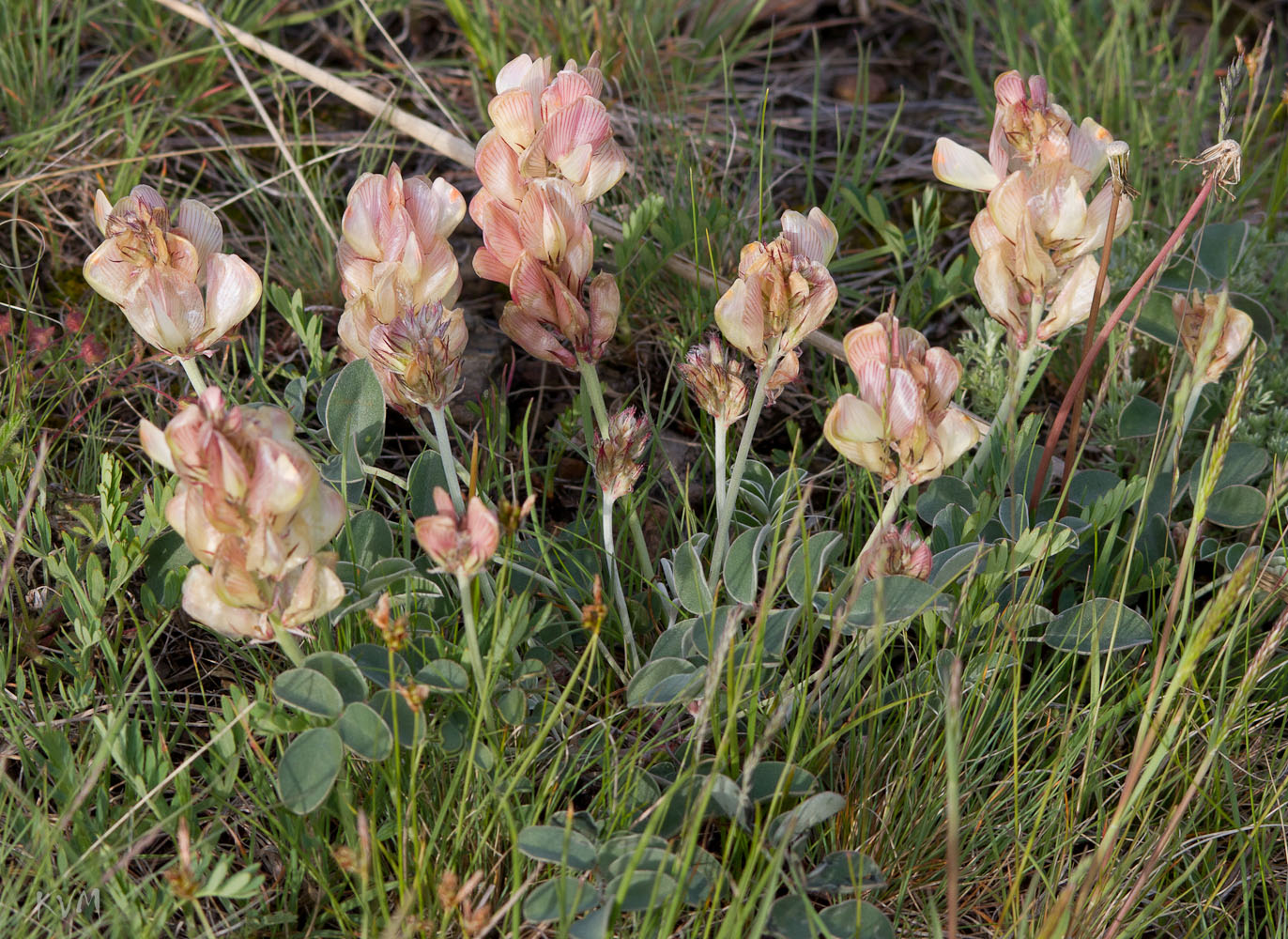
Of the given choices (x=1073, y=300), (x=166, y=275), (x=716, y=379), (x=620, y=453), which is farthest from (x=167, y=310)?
(x=1073, y=300)

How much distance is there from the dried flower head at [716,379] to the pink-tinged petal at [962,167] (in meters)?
0.41

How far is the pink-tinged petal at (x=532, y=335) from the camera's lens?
1.55 meters

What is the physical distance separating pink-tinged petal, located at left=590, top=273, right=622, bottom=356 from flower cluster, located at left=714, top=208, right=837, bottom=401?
18 centimetres

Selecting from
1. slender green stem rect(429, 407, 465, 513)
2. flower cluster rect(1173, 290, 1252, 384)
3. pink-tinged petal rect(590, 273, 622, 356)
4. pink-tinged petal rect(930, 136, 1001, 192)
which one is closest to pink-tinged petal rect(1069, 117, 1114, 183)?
pink-tinged petal rect(930, 136, 1001, 192)

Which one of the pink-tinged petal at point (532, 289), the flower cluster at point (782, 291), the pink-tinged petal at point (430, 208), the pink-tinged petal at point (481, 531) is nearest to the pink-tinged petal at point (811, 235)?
the flower cluster at point (782, 291)

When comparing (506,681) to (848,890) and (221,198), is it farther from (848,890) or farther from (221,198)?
(221,198)

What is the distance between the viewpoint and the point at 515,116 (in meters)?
1.50

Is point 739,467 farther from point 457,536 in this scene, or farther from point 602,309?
point 457,536

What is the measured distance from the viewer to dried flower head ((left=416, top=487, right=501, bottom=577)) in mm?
1161

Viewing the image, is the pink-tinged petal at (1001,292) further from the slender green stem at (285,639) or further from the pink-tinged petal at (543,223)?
the slender green stem at (285,639)

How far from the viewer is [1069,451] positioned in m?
1.78

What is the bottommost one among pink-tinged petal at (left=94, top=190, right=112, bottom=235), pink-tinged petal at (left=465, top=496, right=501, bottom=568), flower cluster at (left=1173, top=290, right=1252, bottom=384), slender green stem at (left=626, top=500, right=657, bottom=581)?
slender green stem at (left=626, top=500, right=657, bottom=581)

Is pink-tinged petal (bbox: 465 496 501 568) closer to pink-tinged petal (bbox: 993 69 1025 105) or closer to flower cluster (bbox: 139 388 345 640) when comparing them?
flower cluster (bbox: 139 388 345 640)

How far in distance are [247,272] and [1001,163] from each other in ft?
3.37
